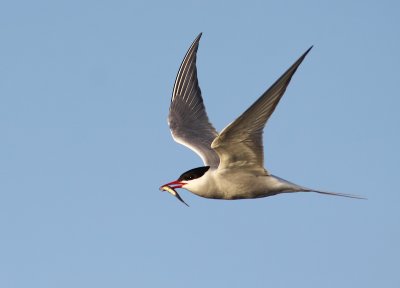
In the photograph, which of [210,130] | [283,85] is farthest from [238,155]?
[210,130]

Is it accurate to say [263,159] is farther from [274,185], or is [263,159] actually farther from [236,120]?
[236,120]

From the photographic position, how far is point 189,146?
14.5m

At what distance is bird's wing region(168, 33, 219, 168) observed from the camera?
49.0ft

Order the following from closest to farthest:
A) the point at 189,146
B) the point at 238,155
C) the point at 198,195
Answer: the point at 238,155
the point at 198,195
the point at 189,146

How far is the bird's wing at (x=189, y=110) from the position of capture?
1495 centimetres

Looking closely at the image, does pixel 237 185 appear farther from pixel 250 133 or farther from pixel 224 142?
pixel 250 133

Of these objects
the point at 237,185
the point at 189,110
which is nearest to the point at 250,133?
the point at 237,185

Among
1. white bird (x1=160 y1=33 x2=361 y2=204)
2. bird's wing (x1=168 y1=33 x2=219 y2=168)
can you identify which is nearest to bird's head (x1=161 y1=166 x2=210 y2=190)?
white bird (x1=160 y1=33 x2=361 y2=204)

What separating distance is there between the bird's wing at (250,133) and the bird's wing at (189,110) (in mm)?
2801

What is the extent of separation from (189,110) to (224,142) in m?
4.47

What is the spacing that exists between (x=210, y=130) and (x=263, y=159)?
3478mm

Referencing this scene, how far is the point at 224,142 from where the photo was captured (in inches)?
443

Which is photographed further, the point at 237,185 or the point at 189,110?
the point at 189,110

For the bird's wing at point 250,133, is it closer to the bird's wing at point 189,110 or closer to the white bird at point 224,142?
the white bird at point 224,142
